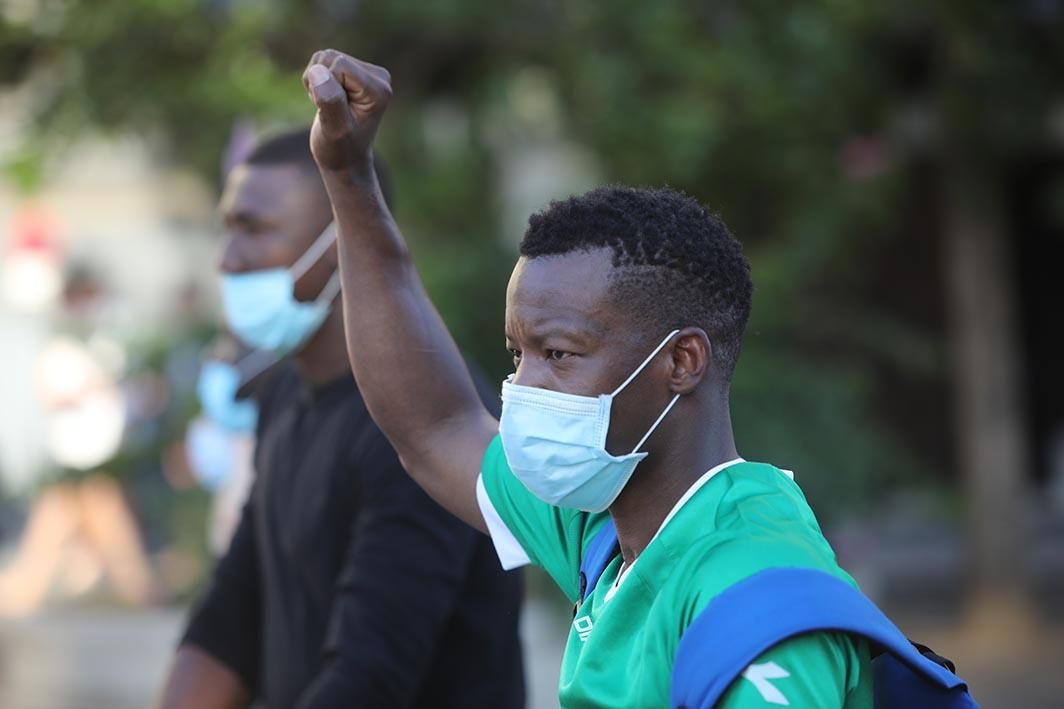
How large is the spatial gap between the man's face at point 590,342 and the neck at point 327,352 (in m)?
1.35

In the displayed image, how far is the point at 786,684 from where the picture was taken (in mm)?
1909

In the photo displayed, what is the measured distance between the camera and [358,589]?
3.08 metres

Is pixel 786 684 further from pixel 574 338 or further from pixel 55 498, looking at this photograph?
pixel 55 498

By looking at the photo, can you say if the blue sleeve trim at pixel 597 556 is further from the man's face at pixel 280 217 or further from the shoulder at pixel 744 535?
the man's face at pixel 280 217

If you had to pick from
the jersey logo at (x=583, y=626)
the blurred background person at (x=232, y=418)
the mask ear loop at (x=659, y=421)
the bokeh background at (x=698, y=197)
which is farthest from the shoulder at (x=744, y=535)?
the bokeh background at (x=698, y=197)

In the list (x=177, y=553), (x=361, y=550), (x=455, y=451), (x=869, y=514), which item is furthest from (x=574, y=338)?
(x=177, y=553)

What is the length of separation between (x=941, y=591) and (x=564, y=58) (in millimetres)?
4743

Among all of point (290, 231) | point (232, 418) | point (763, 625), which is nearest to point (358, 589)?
point (290, 231)

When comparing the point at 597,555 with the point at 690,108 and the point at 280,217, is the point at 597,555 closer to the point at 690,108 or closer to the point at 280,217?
the point at 280,217

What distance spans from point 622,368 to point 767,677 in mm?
496

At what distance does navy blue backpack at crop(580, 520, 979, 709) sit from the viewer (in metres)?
1.93

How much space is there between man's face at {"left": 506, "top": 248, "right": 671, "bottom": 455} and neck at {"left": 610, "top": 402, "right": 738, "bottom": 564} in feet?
0.16

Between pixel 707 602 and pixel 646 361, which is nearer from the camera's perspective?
Answer: pixel 707 602

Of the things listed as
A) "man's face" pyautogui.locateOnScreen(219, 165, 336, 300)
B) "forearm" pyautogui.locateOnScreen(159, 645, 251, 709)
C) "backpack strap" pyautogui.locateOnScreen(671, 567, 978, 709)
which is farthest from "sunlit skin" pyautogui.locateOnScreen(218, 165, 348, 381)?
"backpack strap" pyautogui.locateOnScreen(671, 567, 978, 709)
